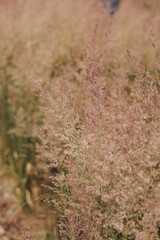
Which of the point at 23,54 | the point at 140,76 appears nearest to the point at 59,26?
the point at 23,54

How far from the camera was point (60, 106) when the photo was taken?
117cm

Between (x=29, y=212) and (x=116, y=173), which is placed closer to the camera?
(x=116, y=173)

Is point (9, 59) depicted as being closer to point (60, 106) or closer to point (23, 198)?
point (23, 198)

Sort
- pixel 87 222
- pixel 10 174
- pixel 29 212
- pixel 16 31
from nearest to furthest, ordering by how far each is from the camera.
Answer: pixel 87 222 → pixel 29 212 → pixel 10 174 → pixel 16 31

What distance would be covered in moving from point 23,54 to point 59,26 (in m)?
0.87

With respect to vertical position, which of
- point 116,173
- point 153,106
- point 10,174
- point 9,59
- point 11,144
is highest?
point 153,106

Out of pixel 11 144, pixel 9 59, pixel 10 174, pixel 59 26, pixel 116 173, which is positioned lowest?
pixel 10 174

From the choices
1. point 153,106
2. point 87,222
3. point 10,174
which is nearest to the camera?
point 87,222

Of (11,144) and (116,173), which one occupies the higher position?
(116,173)

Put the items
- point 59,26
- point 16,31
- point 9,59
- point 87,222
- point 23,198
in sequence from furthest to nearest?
1. point 59,26
2. point 16,31
3. point 9,59
4. point 23,198
5. point 87,222

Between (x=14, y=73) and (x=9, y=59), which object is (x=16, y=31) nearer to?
(x=9, y=59)

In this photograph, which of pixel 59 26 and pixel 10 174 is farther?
pixel 59 26

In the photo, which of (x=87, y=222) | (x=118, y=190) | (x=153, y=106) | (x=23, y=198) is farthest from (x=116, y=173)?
(x=23, y=198)

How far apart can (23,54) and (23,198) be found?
143 cm
